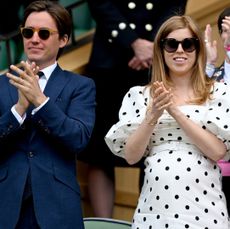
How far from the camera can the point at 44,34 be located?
429 cm

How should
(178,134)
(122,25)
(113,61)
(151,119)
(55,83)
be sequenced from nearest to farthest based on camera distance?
(151,119)
(178,134)
(55,83)
(122,25)
(113,61)

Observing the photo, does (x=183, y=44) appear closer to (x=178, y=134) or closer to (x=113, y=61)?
(x=178, y=134)

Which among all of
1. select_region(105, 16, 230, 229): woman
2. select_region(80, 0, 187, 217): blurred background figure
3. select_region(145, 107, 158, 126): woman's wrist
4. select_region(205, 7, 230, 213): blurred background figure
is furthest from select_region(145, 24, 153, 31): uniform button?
select_region(145, 107, 158, 126): woman's wrist

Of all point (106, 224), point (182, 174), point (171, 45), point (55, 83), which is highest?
point (171, 45)

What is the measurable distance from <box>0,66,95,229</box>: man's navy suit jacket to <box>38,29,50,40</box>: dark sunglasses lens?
→ 0.20 metres

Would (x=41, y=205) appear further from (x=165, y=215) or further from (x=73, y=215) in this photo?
(x=165, y=215)

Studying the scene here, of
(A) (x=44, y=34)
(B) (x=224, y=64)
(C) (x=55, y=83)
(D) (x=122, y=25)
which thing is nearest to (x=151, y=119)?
(C) (x=55, y=83)

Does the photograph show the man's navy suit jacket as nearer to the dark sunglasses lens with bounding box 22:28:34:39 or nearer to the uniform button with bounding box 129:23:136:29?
the dark sunglasses lens with bounding box 22:28:34:39

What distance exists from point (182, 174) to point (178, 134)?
20 centimetres

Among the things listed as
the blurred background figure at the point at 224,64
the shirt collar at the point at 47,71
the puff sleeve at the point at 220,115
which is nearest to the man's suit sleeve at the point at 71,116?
the shirt collar at the point at 47,71

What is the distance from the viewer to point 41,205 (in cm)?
409

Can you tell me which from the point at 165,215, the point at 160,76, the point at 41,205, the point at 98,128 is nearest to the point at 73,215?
the point at 41,205

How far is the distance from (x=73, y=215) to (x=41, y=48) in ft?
2.61

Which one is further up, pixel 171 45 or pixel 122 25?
pixel 171 45
